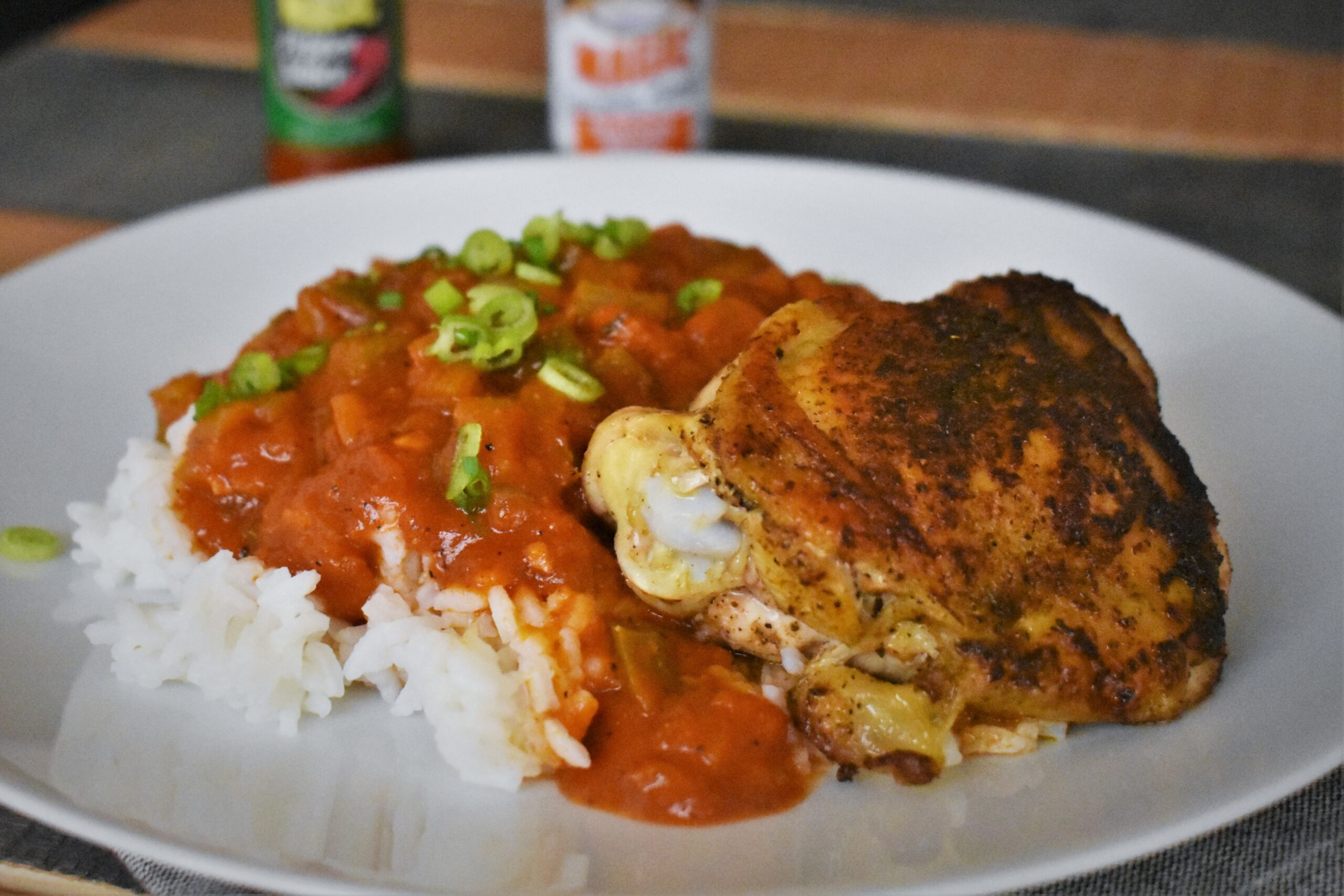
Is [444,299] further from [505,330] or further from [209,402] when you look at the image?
[209,402]

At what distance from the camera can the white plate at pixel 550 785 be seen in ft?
7.46

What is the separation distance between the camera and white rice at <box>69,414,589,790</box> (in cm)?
264

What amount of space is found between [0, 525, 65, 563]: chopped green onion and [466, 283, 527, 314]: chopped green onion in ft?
3.78

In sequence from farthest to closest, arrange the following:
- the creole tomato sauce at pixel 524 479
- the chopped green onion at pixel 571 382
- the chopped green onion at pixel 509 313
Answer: the chopped green onion at pixel 509 313 → the chopped green onion at pixel 571 382 → the creole tomato sauce at pixel 524 479

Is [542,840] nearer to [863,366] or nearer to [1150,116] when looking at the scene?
[863,366]

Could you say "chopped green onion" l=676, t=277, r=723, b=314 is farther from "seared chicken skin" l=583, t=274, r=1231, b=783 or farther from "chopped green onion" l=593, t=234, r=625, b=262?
"seared chicken skin" l=583, t=274, r=1231, b=783

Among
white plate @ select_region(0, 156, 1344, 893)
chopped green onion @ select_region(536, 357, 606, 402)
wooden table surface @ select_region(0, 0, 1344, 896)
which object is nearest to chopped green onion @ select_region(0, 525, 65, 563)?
white plate @ select_region(0, 156, 1344, 893)

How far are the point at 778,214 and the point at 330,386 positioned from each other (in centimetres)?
205

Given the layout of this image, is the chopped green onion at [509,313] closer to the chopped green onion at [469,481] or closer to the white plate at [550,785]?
the chopped green onion at [469,481]

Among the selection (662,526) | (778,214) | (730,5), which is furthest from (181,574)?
(730,5)

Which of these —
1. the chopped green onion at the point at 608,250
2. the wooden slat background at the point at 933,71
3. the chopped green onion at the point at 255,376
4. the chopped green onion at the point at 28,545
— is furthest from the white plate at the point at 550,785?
the wooden slat background at the point at 933,71

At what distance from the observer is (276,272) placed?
445 cm

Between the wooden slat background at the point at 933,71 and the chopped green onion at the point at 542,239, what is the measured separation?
2.88 m

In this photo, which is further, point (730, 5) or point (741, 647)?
point (730, 5)
